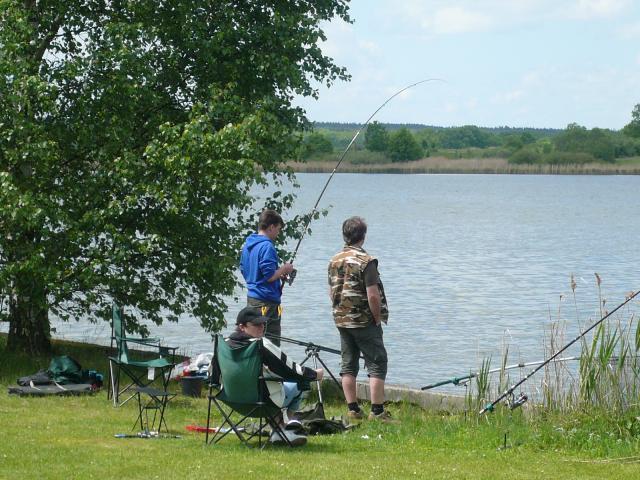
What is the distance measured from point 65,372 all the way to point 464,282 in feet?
65.2

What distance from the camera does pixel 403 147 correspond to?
116 meters

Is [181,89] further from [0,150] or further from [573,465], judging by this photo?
[573,465]

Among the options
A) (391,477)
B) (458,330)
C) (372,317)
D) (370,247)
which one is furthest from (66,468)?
(370,247)

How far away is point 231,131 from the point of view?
11414 millimetres

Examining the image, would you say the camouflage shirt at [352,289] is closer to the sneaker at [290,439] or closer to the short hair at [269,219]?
the short hair at [269,219]

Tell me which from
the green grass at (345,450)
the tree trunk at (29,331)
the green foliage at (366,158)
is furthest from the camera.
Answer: the green foliage at (366,158)

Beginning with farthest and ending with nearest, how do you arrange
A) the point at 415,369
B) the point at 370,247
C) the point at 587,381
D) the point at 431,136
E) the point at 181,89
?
the point at 431,136 < the point at 370,247 < the point at 415,369 < the point at 181,89 < the point at 587,381

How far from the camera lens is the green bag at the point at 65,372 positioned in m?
10.6

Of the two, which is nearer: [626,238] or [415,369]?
[415,369]

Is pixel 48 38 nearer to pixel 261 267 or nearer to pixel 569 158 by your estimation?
pixel 261 267

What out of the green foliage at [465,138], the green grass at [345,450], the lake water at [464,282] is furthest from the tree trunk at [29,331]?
the green foliage at [465,138]

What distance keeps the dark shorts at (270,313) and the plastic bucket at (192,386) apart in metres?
0.96

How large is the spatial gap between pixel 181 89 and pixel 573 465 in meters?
7.10

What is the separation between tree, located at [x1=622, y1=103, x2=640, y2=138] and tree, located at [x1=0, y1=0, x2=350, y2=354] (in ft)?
461
